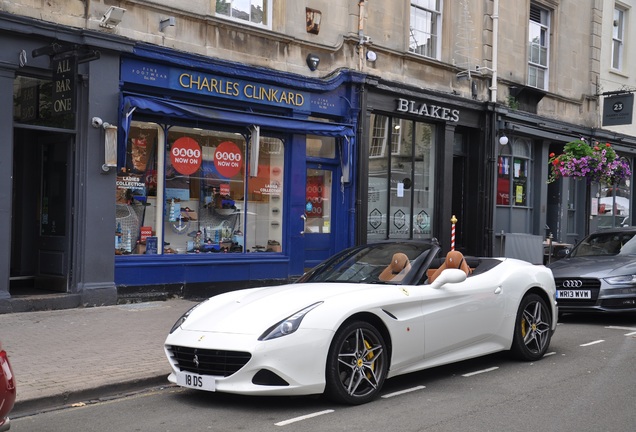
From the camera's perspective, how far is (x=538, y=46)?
21.0m

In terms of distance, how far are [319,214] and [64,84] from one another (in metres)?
6.17

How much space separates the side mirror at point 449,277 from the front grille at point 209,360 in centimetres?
216

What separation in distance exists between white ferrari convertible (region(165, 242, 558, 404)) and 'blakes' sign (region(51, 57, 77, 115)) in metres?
5.34

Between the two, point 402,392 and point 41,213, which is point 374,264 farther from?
point 41,213

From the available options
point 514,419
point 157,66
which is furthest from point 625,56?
point 514,419

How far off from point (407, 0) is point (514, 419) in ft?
41.7

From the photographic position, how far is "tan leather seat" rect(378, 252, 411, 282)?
7.04 meters

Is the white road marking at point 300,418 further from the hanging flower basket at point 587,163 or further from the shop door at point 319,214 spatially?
the hanging flower basket at point 587,163

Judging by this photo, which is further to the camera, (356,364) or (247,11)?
(247,11)

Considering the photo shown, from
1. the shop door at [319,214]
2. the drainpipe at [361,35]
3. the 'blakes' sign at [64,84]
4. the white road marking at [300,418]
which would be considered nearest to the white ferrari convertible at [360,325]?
the white road marking at [300,418]

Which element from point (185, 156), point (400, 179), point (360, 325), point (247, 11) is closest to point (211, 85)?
point (185, 156)

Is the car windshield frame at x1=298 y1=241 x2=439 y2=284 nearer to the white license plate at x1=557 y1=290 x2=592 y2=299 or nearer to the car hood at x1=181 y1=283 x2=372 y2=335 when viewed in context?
the car hood at x1=181 y1=283 x2=372 y2=335

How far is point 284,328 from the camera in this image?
5.79 meters

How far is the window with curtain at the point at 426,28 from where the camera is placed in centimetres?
1702
